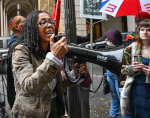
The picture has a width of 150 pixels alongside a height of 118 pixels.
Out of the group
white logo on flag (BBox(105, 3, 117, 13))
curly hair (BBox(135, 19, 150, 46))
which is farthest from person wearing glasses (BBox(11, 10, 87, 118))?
white logo on flag (BBox(105, 3, 117, 13))

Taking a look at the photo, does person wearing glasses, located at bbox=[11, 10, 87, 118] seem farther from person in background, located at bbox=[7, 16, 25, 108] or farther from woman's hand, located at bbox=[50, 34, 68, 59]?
person in background, located at bbox=[7, 16, 25, 108]

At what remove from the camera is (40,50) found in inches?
69.9

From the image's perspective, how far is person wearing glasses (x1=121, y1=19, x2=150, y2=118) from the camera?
245cm

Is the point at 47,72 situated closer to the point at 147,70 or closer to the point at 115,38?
the point at 147,70

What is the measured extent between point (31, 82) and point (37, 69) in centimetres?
10

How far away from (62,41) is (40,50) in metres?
0.39

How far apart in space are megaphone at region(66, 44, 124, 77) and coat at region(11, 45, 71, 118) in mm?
298

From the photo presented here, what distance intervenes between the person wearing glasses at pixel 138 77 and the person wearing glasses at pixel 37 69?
0.85 metres

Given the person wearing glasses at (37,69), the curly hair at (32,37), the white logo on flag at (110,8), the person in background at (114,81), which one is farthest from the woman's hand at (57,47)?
the person in background at (114,81)

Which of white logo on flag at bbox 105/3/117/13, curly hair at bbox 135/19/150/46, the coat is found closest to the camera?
the coat

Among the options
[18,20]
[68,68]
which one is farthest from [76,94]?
[18,20]

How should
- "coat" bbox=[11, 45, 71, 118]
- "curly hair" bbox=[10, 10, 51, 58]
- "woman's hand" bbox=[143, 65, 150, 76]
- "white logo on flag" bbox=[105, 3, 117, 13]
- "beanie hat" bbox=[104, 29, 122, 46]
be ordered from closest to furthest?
"coat" bbox=[11, 45, 71, 118] < "curly hair" bbox=[10, 10, 51, 58] < "woman's hand" bbox=[143, 65, 150, 76] < "white logo on flag" bbox=[105, 3, 117, 13] < "beanie hat" bbox=[104, 29, 122, 46]

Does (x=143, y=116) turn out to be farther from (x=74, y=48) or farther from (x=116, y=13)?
(x=116, y=13)

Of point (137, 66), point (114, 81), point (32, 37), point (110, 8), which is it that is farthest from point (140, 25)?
point (114, 81)
